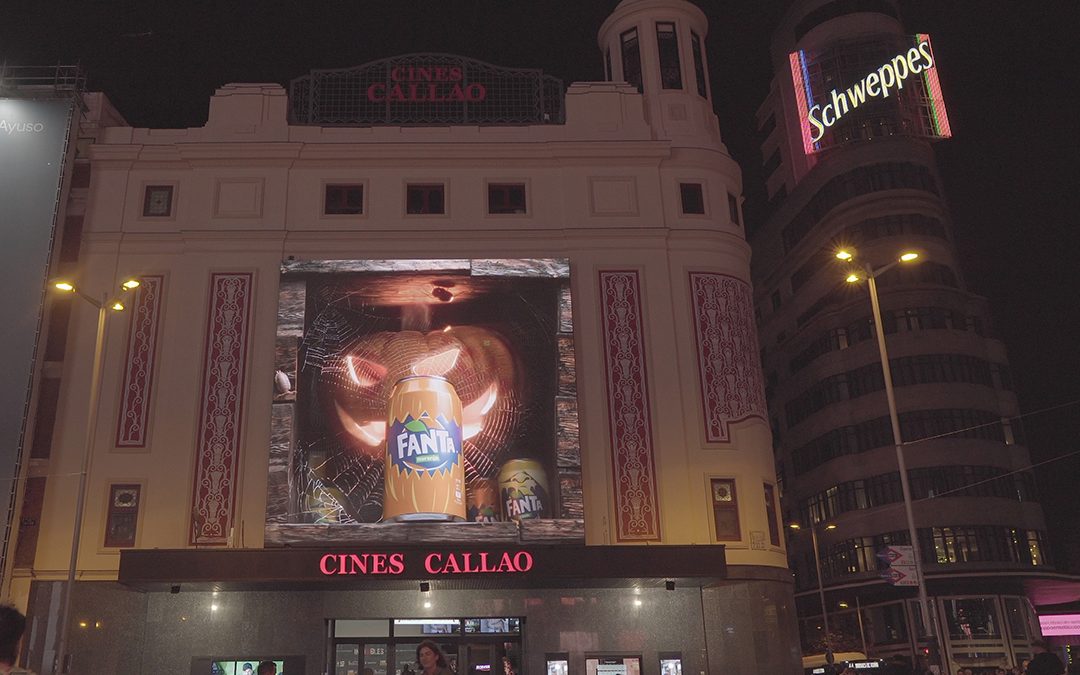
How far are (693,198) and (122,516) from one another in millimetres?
20997

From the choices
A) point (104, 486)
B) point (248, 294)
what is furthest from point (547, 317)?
point (104, 486)

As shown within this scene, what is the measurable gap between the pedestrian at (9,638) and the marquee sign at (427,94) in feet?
93.6

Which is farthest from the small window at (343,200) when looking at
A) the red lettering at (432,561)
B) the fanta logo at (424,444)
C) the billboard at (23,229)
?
the red lettering at (432,561)

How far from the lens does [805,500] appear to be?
211ft

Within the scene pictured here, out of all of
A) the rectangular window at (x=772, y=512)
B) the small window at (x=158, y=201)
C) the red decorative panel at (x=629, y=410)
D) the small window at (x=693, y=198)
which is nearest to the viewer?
the red decorative panel at (x=629, y=410)

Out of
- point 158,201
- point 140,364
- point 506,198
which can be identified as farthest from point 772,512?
point 158,201

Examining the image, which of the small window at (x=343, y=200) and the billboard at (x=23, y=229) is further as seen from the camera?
the small window at (x=343, y=200)

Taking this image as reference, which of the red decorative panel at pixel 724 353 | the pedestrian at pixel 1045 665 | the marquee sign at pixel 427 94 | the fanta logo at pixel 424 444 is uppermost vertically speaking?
the marquee sign at pixel 427 94

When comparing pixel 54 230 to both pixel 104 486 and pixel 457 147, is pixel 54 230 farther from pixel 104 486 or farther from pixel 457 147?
pixel 457 147

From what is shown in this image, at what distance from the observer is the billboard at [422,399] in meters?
27.1

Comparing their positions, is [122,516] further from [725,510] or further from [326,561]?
[725,510]

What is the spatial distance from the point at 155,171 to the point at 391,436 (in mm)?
12834

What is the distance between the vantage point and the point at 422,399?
27.5m

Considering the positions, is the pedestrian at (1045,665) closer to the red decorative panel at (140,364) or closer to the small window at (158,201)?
the red decorative panel at (140,364)
